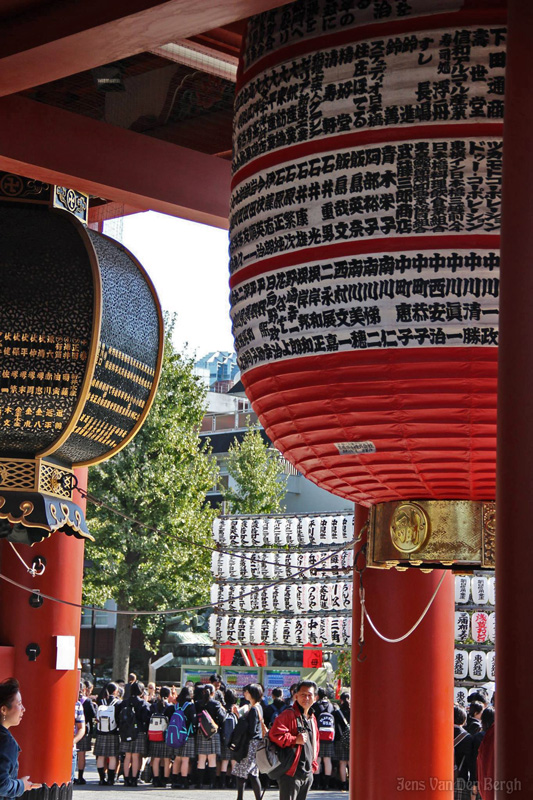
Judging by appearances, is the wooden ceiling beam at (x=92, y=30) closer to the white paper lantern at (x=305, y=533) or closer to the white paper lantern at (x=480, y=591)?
the white paper lantern at (x=480, y=591)

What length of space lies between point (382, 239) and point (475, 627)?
11.8 m

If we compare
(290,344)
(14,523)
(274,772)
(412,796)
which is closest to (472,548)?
(290,344)

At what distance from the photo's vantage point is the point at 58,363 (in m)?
3.55

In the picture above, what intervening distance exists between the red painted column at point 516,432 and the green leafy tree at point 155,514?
17363mm

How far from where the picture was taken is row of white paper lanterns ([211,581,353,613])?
13.6m

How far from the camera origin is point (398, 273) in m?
2.06

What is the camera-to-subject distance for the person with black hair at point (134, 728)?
1312 centimetres

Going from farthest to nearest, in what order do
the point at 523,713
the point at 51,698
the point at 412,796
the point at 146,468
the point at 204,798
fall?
the point at 146,468, the point at 204,798, the point at 51,698, the point at 412,796, the point at 523,713

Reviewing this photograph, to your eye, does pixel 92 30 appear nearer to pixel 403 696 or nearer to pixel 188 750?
pixel 403 696

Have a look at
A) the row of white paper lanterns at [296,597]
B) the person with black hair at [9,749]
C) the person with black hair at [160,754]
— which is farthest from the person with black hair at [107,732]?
the person with black hair at [9,749]

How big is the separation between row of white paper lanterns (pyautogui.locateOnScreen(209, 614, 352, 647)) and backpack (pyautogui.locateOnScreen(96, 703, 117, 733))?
1.94 meters

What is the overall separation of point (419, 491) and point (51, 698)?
13.1 feet

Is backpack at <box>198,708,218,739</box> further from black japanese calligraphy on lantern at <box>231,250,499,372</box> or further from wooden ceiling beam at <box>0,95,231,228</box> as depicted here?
black japanese calligraphy on lantern at <box>231,250,499,372</box>

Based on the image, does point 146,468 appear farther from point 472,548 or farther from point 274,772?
point 472,548
